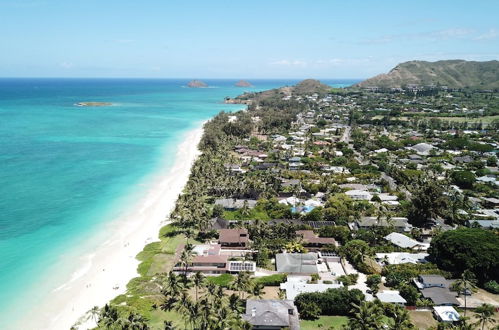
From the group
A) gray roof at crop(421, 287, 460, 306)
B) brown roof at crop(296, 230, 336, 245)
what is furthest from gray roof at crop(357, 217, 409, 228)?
gray roof at crop(421, 287, 460, 306)

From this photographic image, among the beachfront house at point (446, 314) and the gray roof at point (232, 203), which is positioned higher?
the gray roof at point (232, 203)

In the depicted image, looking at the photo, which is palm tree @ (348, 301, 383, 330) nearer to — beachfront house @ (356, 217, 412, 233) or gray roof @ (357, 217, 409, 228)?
beachfront house @ (356, 217, 412, 233)

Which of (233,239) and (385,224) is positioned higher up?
(233,239)

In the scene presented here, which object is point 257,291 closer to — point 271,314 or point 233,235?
point 271,314

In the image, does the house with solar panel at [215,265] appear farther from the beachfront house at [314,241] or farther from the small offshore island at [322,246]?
the beachfront house at [314,241]

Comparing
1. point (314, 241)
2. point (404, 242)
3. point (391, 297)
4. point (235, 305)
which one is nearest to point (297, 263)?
point (314, 241)

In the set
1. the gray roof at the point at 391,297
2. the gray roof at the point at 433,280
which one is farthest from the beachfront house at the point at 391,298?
the gray roof at the point at 433,280

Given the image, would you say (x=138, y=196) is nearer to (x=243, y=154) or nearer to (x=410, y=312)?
(x=243, y=154)

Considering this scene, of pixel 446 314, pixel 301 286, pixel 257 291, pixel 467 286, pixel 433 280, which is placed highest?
pixel 467 286
